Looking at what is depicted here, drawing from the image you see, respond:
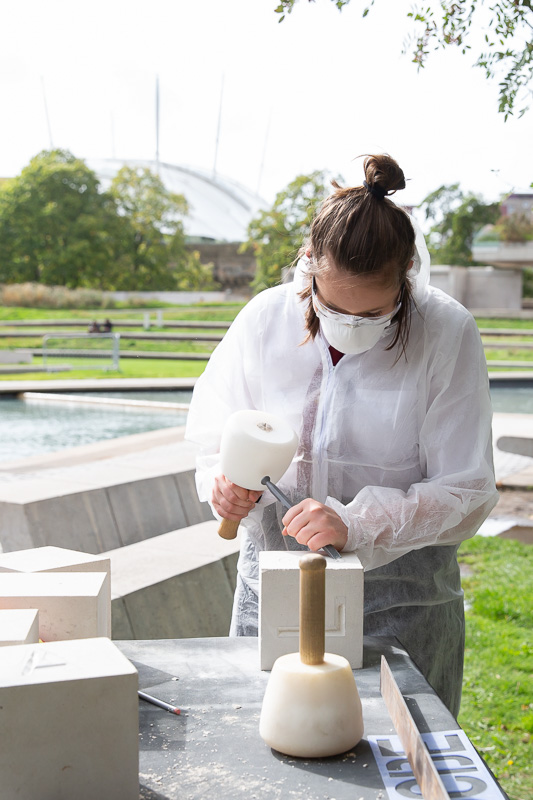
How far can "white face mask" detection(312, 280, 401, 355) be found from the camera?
5.60ft

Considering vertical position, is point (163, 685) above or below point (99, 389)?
above

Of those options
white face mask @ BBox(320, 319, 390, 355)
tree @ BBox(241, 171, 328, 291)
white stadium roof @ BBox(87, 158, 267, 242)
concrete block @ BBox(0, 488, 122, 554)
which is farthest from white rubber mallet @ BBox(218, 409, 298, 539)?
white stadium roof @ BBox(87, 158, 267, 242)

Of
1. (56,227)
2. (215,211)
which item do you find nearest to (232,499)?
(56,227)

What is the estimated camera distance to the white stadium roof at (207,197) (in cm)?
5350

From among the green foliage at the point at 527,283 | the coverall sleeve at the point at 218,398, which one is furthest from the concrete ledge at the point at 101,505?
the green foliage at the point at 527,283

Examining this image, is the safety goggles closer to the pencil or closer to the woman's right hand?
the woman's right hand

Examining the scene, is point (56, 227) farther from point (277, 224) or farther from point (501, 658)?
point (501, 658)

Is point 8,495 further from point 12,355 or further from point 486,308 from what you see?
point 486,308

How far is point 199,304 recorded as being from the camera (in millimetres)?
37219

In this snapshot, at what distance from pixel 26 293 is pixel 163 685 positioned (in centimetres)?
3617

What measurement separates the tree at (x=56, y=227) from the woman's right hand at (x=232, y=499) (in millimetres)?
37923

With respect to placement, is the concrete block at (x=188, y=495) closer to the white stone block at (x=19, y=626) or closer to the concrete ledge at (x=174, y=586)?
the concrete ledge at (x=174, y=586)

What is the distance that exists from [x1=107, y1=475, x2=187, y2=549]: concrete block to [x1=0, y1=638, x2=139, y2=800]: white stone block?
3158mm

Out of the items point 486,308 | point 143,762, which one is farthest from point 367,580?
point 486,308
